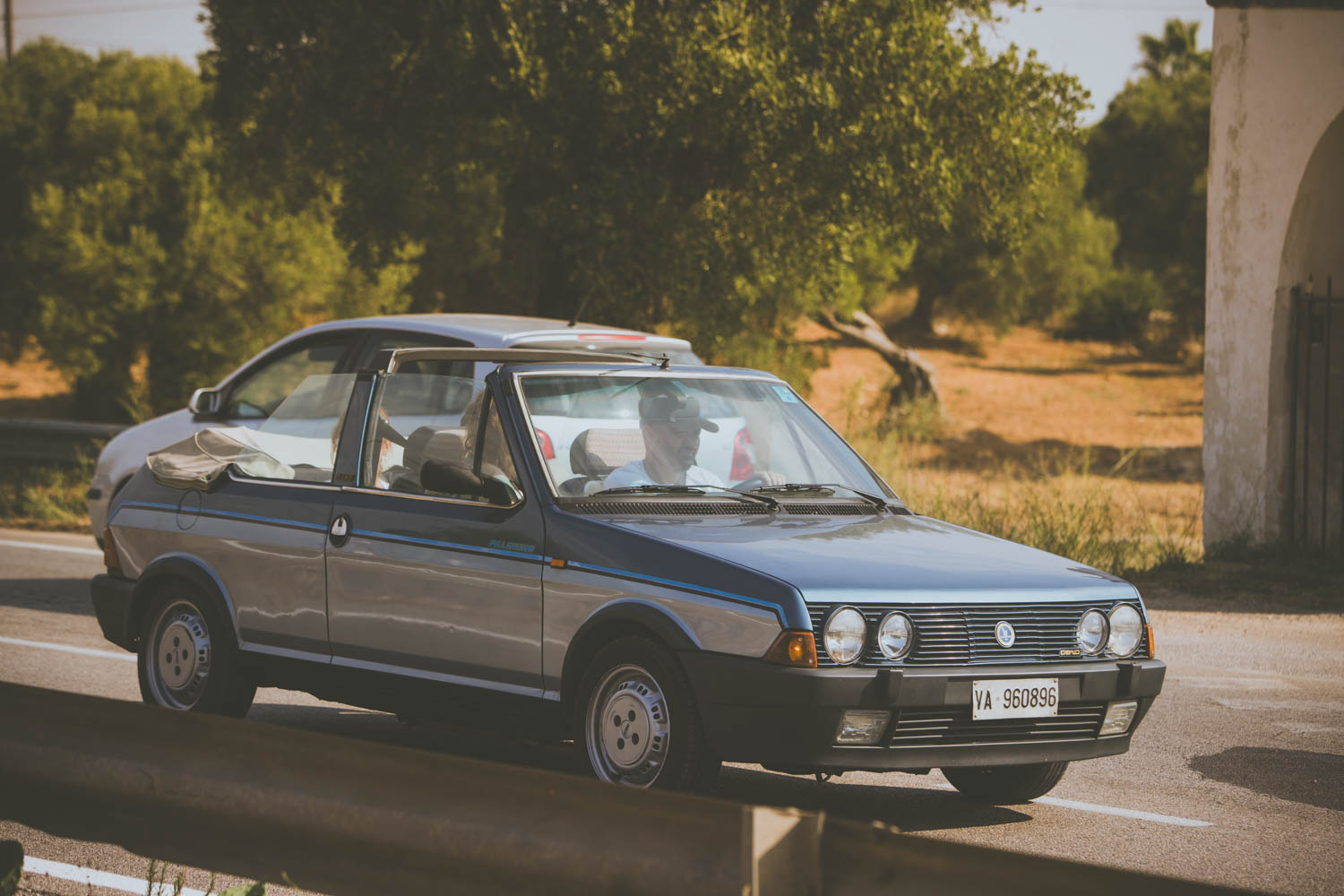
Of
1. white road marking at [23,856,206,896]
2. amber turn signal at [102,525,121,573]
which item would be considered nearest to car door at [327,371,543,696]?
white road marking at [23,856,206,896]

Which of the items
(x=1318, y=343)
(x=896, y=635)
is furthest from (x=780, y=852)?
(x=1318, y=343)

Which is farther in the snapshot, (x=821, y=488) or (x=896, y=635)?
(x=821, y=488)

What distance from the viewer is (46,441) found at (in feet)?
53.9

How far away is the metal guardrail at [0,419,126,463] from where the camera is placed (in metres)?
16.2

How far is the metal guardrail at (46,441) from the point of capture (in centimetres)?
1622

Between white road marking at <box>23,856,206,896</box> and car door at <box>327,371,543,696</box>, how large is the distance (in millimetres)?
1422

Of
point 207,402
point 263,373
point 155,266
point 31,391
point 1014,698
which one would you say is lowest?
point 1014,698

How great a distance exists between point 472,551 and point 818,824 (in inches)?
146

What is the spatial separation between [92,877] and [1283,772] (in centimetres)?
491

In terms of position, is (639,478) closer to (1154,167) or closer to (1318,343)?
(1318,343)

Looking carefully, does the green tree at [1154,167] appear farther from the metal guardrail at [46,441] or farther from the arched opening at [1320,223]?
the metal guardrail at [46,441]

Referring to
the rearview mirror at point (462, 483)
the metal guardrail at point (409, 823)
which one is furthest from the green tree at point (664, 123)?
the metal guardrail at point (409, 823)

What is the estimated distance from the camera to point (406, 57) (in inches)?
677

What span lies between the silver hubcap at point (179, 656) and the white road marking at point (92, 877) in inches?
67.9
